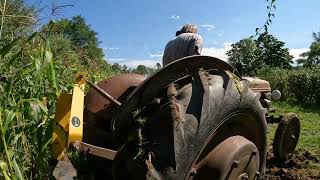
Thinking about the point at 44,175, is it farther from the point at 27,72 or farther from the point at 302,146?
the point at 302,146

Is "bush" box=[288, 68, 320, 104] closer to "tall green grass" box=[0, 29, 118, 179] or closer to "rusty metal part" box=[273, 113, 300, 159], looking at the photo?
"rusty metal part" box=[273, 113, 300, 159]

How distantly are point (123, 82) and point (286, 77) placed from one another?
58.3 feet

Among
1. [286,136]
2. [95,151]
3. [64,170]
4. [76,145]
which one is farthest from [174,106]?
[286,136]

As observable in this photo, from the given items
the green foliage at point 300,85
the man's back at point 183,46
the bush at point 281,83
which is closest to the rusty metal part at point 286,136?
the man's back at point 183,46

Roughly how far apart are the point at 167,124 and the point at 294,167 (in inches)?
147

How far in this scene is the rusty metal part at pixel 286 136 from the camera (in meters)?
5.91

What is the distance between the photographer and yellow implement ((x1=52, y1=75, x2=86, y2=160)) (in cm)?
234

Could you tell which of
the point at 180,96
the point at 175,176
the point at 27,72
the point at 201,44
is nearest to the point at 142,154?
the point at 175,176

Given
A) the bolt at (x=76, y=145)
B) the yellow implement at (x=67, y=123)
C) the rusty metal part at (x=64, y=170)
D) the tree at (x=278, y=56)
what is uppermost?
the tree at (x=278, y=56)

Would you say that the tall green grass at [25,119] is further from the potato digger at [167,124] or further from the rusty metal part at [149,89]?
the rusty metal part at [149,89]

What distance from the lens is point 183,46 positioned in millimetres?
4410

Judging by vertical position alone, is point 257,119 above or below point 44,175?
above

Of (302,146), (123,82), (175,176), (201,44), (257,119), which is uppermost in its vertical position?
(201,44)

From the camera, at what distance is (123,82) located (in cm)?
319
